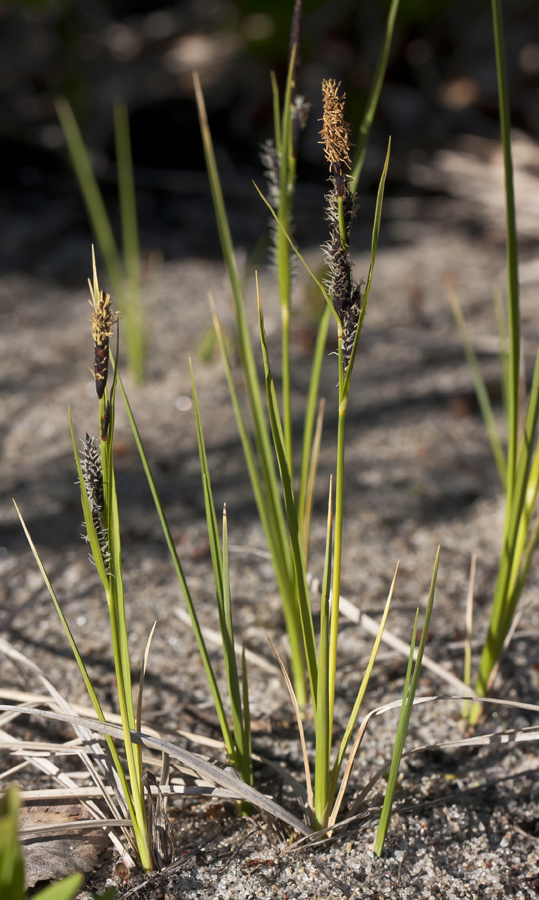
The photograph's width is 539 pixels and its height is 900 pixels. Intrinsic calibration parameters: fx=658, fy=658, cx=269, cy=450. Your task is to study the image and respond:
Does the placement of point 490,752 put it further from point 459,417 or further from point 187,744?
point 459,417

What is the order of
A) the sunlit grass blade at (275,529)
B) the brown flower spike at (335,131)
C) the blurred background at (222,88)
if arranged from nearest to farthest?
the brown flower spike at (335,131), the sunlit grass blade at (275,529), the blurred background at (222,88)

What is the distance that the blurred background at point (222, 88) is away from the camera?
8.50 ft

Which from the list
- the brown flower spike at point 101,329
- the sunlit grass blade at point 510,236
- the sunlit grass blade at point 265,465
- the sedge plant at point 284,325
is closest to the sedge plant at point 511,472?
the sunlit grass blade at point 510,236

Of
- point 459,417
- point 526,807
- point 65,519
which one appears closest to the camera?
point 526,807

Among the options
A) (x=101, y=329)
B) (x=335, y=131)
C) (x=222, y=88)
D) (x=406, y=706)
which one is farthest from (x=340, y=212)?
(x=222, y=88)

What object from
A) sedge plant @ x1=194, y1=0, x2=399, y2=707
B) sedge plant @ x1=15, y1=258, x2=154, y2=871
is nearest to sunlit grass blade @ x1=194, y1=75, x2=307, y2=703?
sedge plant @ x1=194, y1=0, x2=399, y2=707

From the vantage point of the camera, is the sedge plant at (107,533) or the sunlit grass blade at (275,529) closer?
the sedge plant at (107,533)

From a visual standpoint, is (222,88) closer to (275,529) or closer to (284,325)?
(284,325)

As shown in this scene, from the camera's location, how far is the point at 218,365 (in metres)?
1.79

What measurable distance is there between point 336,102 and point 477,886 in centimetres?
78

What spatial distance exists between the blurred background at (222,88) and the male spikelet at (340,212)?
6.78 ft

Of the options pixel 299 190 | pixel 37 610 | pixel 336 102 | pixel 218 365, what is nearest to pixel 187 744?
pixel 37 610

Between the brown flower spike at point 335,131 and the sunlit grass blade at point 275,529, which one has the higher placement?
the brown flower spike at point 335,131

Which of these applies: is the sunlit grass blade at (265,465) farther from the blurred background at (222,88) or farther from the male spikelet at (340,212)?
the blurred background at (222,88)
